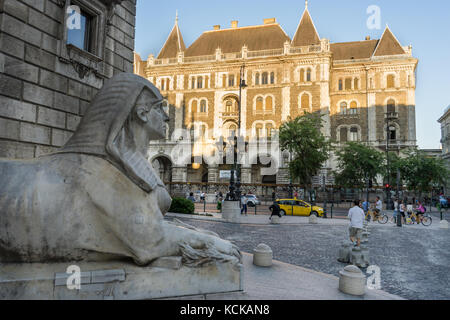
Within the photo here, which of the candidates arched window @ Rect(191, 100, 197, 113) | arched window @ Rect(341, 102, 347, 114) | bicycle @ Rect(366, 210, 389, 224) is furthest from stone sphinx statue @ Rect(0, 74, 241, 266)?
arched window @ Rect(341, 102, 347, 114)

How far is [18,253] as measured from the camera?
2.58m

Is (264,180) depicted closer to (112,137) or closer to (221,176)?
(221,176)

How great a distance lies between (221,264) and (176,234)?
570 millimetres

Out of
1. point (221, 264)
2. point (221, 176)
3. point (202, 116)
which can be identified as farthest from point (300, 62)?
point (221, 264)

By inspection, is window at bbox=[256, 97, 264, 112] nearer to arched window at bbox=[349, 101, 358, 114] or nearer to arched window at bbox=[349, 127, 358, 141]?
arched window at bbox=[349, 101, 358, 114]

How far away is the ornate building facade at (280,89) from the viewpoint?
41062 millimetres

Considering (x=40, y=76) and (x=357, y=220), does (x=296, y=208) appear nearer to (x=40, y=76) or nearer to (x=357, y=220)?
(x=357, y=220)

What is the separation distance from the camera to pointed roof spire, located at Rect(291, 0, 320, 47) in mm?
42706

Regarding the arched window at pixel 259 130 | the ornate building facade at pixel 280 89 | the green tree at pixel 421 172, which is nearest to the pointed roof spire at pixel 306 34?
the ornate building facade at pixel 280 89

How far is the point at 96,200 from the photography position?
2.65m

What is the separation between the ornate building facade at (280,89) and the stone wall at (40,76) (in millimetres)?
34023

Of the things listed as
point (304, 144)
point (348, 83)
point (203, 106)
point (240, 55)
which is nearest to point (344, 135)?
point (348, 83)

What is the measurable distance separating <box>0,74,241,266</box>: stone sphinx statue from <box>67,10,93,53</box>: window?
5.14m

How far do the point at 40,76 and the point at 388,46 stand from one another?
48.7 metres
